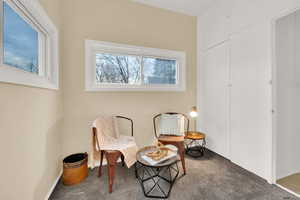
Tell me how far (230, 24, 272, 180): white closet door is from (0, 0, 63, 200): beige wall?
271 centimetres

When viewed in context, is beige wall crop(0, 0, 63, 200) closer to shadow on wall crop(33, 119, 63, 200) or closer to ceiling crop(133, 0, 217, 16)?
shadow on wall crop(33, 119, 63, 200)

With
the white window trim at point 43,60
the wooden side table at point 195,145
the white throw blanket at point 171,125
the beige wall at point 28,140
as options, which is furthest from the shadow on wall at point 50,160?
the wooden side table at point 195,145

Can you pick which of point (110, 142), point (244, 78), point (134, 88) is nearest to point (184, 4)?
point (244, 78)

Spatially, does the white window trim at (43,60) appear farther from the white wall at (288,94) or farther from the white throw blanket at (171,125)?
the white wall at (288,94)

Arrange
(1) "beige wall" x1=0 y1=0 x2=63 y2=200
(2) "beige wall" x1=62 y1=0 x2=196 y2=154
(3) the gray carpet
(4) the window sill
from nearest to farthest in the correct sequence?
(1) "beige wall" x1=0 y1=0 x2=63 y2=200 < (3) the gray carpet < (2) "beige wall" x1=62 y1=0 x2=196 y2=154 < (4) the window sill

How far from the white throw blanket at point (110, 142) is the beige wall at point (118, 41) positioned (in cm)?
30

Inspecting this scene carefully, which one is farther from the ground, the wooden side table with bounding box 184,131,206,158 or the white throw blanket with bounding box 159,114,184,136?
the white throw blanket with bounding box 159,114,184,136

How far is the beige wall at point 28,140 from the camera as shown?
2.92 ft

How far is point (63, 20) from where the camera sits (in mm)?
2059

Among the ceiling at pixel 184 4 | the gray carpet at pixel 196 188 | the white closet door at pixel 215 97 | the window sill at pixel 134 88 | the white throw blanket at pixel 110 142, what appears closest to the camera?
the gray carpet at pixel 196 188

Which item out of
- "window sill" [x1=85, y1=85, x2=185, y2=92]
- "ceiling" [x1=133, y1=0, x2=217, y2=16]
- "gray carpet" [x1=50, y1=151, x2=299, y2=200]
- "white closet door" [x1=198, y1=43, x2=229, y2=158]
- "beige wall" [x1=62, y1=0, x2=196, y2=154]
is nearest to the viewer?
"gray carpet" [x1=50, y1=151, x2=299, y2=200]

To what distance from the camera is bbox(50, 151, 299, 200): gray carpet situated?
153cm

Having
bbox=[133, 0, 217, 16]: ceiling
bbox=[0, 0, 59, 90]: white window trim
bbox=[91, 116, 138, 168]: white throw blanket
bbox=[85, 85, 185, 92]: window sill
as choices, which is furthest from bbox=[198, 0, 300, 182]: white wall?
bbox=[0, 0, 59, 90]: white window trim

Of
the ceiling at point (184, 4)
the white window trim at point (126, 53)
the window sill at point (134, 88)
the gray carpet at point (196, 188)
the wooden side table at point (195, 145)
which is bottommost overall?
the gray carpet at point (196, 188)
